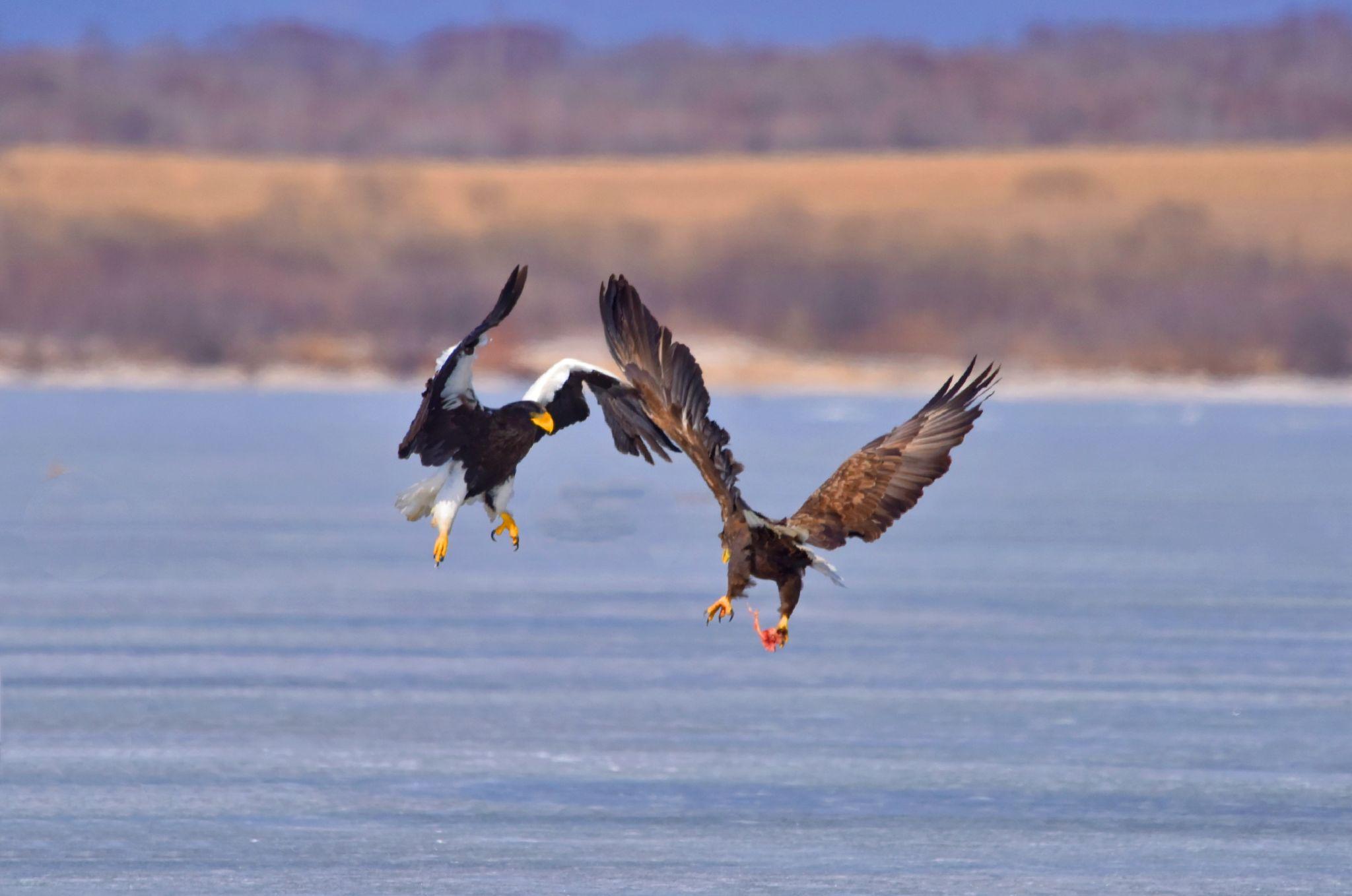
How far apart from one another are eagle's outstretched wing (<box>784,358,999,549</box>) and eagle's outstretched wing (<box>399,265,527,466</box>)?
50.4 inches

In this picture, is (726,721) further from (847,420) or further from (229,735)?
(847,420)

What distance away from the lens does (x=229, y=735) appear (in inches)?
359

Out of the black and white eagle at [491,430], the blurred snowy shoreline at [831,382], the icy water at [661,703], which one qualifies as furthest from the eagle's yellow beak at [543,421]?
the blurred snowy shoreline at [831,382]

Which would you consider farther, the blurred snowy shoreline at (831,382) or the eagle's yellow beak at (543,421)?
the blurred snowy shoreline at (831,382)

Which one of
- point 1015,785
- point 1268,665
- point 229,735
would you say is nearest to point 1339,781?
point 1015,785

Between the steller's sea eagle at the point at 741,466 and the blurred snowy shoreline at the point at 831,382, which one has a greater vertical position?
the blurred snowy shoreline at the point at 831,382

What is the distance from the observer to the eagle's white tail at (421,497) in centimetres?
888

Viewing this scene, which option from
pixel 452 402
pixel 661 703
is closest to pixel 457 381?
pixel 452 402

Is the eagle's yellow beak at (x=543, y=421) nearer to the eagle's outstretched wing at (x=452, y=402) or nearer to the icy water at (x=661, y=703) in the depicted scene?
the eagle's outstretched wing at (x=452, y=402)

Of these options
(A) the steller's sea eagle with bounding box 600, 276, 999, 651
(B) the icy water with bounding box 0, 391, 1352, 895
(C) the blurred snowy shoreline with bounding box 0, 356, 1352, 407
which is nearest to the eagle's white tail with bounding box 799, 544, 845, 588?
(A) the steller's sea eagle with bounding box 600, 276, 999, 651

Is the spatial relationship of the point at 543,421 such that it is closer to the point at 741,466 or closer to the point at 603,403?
the point at 603,403

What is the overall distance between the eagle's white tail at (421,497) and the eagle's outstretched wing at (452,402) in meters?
0.07

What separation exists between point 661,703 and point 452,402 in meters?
1.93

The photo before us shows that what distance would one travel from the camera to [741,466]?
25.6 feet
